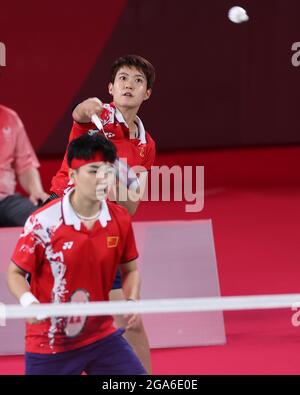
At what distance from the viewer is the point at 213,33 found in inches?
360

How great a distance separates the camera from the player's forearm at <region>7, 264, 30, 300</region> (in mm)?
3207

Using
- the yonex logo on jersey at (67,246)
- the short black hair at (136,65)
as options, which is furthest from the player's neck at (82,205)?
the short black hair at (136,65)

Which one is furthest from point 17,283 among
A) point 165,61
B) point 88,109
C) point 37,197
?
point 165,61

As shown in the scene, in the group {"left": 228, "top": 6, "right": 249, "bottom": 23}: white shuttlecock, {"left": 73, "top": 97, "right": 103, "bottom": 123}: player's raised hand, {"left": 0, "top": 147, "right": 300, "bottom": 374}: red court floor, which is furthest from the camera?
{"left": 228, "top": 6, "right": 249, "bottom": 23}: white shuttlecock

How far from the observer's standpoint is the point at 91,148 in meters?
3.36

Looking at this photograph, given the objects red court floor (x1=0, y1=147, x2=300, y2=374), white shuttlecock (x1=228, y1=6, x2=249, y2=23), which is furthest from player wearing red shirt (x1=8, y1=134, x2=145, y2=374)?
white shuttlecock (x1=228, y1=6, x2=249, y2=23)

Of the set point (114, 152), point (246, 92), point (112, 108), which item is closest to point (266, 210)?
point (246, 92)

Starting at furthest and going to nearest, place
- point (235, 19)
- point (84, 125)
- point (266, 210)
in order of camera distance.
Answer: point (235, 19), point (266, 210), point (84, 125)

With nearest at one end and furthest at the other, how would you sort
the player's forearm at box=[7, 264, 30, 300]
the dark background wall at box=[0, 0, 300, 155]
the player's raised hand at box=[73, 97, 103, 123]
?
the player's forearm at box=[7, 264, 30, 300] < the player's raised hand at box=[73, 97, 103, 123] < the dark background wall at box=[0, 0, 300, 155]

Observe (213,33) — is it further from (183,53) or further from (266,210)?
(266,210)

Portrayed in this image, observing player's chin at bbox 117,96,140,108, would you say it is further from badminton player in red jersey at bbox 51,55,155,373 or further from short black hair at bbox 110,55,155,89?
short black hair at bbox 110,55,155,89

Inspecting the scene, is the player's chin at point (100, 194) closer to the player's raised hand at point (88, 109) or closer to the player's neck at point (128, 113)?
the player's raised hand at point (88, 109)

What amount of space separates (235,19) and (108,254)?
587 cm

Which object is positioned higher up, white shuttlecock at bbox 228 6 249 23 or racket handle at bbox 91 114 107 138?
white shuttlecock at bbox 228 6 249 23
